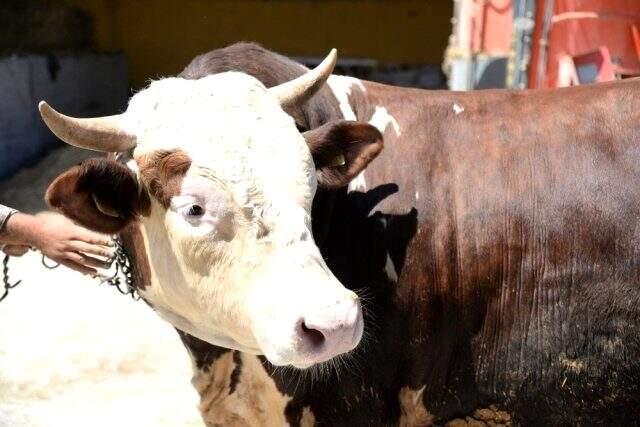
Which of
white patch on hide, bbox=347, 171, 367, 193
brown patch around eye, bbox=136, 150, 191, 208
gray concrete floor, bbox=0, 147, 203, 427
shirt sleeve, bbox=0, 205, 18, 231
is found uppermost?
brown patch around eye, bbox=136, 150, 191, 208

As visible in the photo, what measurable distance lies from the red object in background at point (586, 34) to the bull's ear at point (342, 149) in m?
3.45

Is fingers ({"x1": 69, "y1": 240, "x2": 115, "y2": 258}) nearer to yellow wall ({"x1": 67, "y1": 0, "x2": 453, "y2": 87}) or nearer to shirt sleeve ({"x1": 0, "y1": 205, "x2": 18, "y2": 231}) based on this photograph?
shirt sleeve ({"x1": 0, "y1": 205, "x2": 18, "y2": 231})

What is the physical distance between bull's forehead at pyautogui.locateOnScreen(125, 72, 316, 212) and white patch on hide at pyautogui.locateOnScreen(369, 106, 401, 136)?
0.48 m

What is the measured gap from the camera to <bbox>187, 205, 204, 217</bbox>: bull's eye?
→ 7.78 ft

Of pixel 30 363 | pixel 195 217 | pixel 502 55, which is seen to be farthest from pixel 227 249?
pixel 502 55

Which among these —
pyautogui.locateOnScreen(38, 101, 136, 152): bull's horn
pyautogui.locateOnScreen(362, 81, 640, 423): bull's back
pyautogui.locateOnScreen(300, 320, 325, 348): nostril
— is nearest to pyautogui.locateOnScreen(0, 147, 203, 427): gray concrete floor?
pyautogui.locateOnScreen(362, 81, 640, 423): bull's back

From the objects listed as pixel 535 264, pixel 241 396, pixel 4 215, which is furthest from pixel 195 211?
pixel 535 264

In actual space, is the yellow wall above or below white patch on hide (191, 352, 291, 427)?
above

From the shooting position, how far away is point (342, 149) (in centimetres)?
271

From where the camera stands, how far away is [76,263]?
298 cm

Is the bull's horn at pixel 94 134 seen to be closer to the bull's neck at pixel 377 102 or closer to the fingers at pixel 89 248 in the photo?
the fingers at pixel 89 248

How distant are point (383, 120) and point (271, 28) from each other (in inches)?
377

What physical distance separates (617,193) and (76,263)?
1681mm

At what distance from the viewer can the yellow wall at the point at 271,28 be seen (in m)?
12.1
